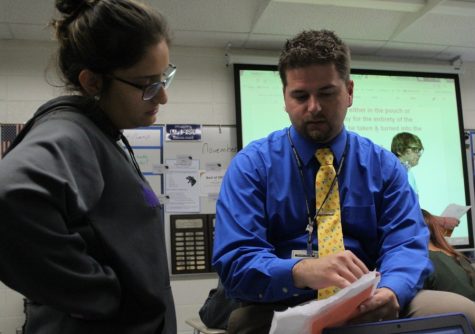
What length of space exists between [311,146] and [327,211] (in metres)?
0.22

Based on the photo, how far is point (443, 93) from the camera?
377 centimetres

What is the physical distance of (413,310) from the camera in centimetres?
114

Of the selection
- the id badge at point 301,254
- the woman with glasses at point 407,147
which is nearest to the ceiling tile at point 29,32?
the id badge at point 301,254

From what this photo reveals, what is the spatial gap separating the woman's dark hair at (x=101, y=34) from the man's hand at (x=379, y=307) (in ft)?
2.41

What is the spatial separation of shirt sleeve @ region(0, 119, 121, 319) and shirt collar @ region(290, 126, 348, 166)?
30.0 inches

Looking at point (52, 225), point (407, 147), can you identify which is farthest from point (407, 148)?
point (52, 225)

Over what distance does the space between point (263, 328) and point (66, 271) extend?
642 mm

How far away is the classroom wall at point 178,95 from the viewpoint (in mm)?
3109

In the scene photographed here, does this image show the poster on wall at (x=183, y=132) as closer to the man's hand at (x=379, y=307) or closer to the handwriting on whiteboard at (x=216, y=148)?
the handwriting on whiteboard at (x=216, y=148)

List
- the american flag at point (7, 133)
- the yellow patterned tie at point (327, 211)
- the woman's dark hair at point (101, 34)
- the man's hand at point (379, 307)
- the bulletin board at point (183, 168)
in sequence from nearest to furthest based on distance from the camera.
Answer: the woman's dark hair at point (101, 34) → the man's hand at point (379, 307) → the yellow patterned tie at point (327, 211) → the american flag at point (7, 133) → the bulletin board at point (183, 168)

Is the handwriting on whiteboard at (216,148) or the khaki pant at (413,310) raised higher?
the handwriting on whiteboard at (216,148)

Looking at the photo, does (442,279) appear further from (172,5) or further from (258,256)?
(172,5)

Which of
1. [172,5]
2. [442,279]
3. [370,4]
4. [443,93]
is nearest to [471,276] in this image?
[442,279]

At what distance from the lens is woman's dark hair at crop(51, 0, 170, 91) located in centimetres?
88
